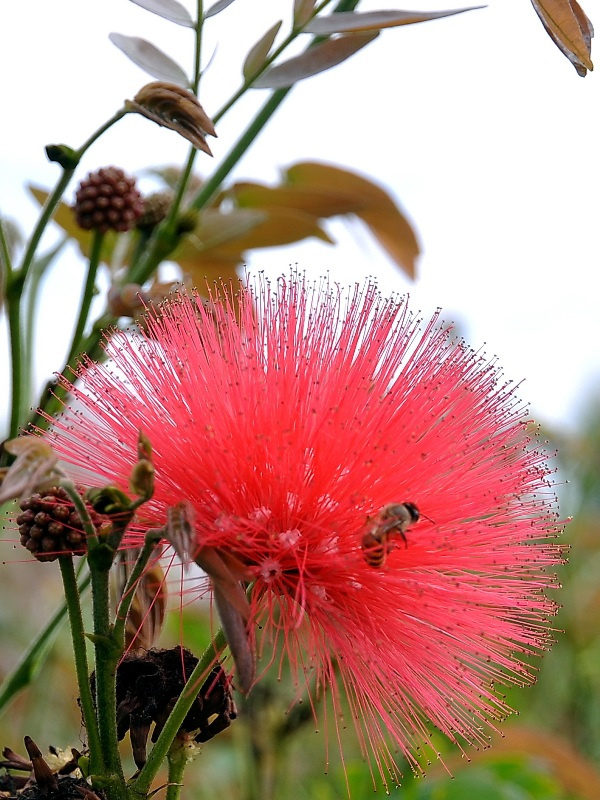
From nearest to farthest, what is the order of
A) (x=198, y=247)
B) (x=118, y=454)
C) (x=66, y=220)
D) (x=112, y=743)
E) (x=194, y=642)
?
1. (x=112, y=743)
2. (x=118, y=454)
3. (x=198, y=247)
4. (x=66, y=220)
5. (x=194, y=642)

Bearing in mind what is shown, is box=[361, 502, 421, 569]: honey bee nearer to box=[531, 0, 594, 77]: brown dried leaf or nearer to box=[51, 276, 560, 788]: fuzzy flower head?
box=[51, 276, 560, 788]: fuzzy flower head

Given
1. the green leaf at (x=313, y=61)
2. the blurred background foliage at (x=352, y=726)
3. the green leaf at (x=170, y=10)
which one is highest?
the green leaf at (x=313, y=61)

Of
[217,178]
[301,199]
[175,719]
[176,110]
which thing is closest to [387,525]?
[175,719]

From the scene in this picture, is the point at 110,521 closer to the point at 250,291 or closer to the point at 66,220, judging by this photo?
the point at 250,291

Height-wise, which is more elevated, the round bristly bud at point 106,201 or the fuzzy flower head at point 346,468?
the round bristly bud at point 106,201

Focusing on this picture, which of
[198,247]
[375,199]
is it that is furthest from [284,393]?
[375,199]

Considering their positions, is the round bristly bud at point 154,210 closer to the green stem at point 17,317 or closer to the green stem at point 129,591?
the green stem at point 17,317

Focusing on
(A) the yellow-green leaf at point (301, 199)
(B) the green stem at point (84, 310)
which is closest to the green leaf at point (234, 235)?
(A) the yellow-green leaf at point (301, 199)
